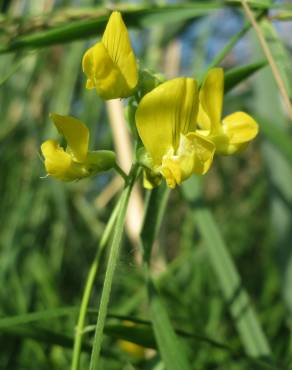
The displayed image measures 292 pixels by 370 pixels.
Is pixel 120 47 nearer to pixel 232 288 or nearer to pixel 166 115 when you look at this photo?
A: pixel 166 115

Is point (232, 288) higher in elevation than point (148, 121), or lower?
lower

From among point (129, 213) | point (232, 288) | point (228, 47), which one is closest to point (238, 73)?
point (228, 47)

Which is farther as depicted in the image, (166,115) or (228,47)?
(228,47)

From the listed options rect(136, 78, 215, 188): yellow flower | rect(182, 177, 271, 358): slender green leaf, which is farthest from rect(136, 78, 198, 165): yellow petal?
rect(182, 177, 271, 358): slender green leaf

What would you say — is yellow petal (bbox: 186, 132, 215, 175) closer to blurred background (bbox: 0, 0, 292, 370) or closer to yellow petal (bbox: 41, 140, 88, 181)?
yellow petal (bbox: 41, 140, 88, 181)

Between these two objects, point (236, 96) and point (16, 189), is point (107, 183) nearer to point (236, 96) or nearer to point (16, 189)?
point (16, 189)

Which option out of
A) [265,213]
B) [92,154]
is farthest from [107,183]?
[92,154]

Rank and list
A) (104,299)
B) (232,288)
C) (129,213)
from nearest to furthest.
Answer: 1. (104,299)
2. (232,288)
3. (129,213)
